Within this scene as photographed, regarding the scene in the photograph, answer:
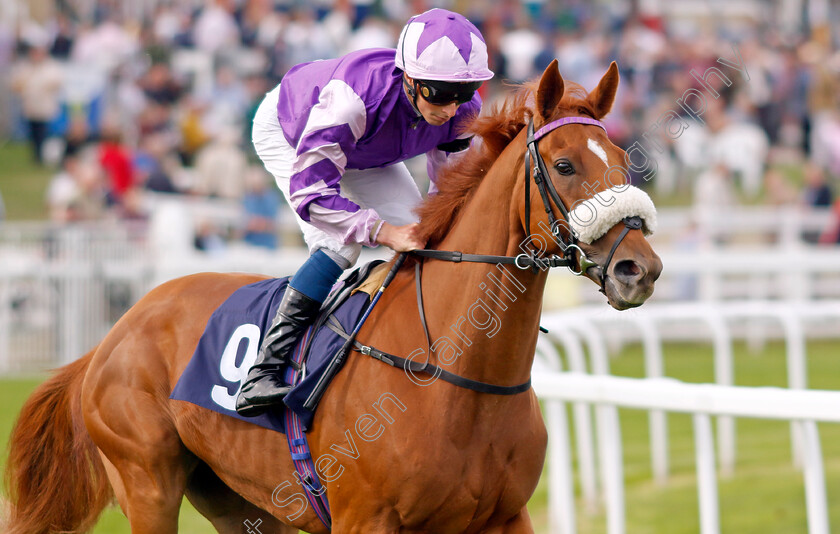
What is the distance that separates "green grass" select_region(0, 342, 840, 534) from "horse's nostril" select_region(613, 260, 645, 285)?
2557mm

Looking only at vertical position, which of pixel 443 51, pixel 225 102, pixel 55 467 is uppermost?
pixel 225 102

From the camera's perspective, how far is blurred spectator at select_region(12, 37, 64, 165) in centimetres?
1452

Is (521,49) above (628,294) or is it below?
above

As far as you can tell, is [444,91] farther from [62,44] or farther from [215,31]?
[62,44]

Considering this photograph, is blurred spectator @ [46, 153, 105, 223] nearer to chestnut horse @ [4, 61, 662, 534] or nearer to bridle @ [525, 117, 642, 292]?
chestnut horse @ [4, 61, 662, 534]

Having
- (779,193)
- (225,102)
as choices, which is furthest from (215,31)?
(779,193)

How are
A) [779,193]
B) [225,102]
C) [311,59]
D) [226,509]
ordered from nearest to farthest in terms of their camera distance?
[226,509] → [779,193] → [225,102] → [311,59]

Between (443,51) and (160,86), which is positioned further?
(160,86)

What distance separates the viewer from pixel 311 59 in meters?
15.4

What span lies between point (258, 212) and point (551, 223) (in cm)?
882

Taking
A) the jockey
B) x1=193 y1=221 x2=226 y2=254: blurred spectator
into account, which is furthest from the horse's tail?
x1=193 y1=221 x2=226 y2=254: blurred spectator

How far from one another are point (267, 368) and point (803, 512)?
318 cm

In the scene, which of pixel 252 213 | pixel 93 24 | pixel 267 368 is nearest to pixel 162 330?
pixel 267 368

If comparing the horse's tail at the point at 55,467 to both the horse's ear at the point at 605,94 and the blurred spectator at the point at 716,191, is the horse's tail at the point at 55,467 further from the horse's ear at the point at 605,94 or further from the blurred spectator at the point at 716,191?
the blurred spectator at the point at 716,191
